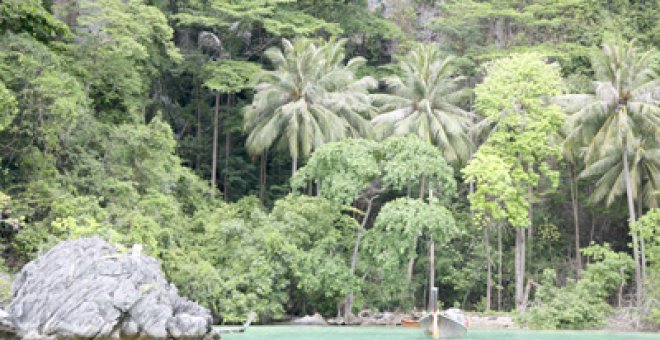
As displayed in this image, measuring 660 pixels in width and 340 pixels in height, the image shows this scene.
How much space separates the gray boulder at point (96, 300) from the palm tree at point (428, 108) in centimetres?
1553

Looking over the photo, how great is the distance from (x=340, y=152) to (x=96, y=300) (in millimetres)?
13659

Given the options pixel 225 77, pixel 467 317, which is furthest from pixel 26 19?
pixel 467 317

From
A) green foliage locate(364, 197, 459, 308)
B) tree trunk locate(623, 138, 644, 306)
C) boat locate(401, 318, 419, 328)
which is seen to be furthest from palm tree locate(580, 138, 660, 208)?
boat locate(401, 318, 419, 328)

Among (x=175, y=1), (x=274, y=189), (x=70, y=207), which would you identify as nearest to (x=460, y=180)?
(x=274, y=189)

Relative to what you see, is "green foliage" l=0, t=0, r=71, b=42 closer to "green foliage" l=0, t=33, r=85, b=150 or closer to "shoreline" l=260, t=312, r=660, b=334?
"green foliage" l=0, t=33, r=85, b=150

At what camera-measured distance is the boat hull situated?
82.7ft

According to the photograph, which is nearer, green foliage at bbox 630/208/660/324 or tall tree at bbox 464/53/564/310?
green foliage at bbox 630/208/660/324

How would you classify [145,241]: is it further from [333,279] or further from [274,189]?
[274,189]

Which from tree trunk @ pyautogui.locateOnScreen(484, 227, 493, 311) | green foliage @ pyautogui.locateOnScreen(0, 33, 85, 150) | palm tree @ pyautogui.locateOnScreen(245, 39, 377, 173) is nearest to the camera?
green foliage @ pyautogui.locateOnScreen(0, 33, 85, 150)

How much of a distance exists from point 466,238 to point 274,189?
8.67 meters

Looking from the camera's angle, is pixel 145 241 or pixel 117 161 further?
pixel 117 161

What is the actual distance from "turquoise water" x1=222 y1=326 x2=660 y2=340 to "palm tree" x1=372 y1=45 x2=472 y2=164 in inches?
357

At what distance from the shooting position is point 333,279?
103 feet

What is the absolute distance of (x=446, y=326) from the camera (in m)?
25.4
